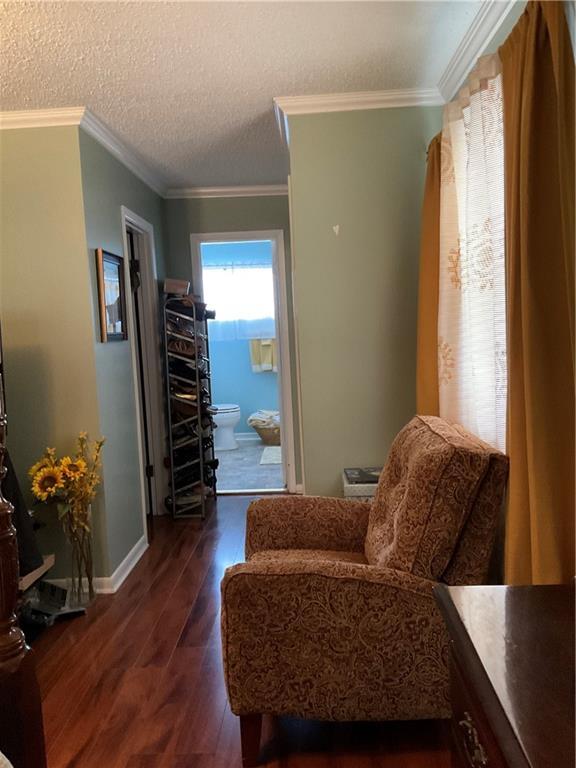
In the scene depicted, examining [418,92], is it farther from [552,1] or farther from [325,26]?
[552,1]

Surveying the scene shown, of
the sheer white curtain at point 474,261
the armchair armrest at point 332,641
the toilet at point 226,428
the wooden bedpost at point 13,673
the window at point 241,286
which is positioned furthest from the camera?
the toilet at point 226,428

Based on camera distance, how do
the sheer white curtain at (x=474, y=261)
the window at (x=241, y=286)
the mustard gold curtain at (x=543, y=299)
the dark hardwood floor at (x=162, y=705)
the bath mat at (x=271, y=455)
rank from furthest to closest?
the window at (x=241, y=286) → the bath mat at (x=271, y=455) → the sheer white curtain at (x=474, y=261) → the dark hardwood floor at (x=162, y=705) → the mustard gold curtain at (x=543, y=299)

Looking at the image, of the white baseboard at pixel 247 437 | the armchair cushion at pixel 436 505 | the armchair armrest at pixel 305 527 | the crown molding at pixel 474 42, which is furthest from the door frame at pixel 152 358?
the armchair cushion at pixel 436 505

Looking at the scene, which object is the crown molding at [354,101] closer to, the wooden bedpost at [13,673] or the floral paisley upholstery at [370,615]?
the floral paisley upholstery at [370,615]

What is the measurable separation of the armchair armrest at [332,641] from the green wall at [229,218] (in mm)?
2950

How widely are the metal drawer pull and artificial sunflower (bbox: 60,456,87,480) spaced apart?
2.18 metres

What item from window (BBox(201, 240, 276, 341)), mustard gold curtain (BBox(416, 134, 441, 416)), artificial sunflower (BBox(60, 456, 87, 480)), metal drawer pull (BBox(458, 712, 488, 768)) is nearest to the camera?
metal drawer pull (BBox(458, 712, 488, 768))

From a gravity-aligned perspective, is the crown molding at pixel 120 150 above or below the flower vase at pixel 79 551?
above

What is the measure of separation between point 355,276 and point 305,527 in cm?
133

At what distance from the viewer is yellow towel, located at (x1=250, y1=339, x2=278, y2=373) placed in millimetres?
6809

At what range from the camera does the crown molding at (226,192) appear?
441 cm

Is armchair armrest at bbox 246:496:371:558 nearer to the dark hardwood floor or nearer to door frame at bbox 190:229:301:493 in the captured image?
the dark hardwood floor

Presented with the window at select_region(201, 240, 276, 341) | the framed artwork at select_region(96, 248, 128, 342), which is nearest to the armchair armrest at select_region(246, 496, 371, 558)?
the framed artwork at select_region(96, 248, 128, 342)

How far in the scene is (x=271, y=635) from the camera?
1.60m
